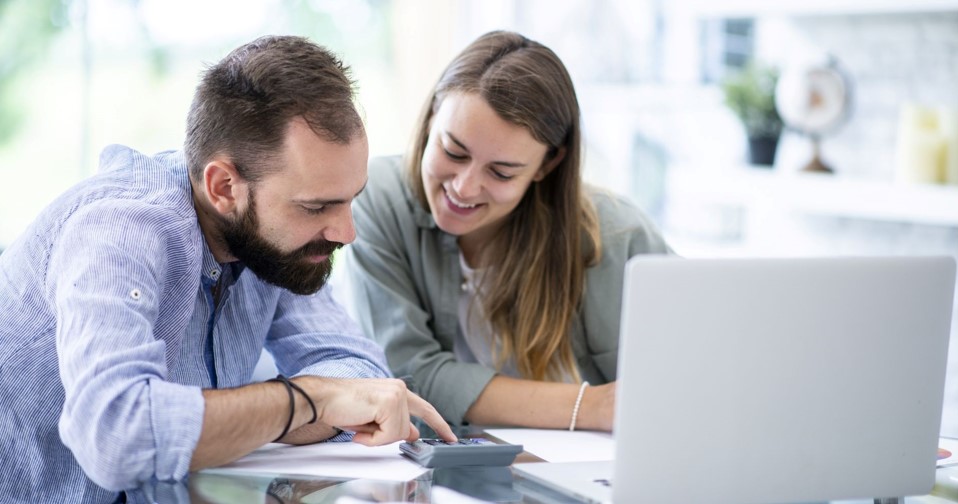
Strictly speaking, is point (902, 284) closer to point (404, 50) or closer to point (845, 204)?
point (845, 204)

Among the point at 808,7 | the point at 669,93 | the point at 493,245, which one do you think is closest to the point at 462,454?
the point at 493,245

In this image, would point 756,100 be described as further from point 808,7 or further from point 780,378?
point 780,378

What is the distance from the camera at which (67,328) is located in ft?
4.15

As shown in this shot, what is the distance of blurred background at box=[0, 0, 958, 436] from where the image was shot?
328 cm

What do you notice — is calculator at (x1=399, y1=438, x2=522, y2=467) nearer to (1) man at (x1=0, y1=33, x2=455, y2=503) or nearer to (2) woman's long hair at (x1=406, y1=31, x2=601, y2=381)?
(1) man at (x1=0, y1=33, x2=455, y2=503)

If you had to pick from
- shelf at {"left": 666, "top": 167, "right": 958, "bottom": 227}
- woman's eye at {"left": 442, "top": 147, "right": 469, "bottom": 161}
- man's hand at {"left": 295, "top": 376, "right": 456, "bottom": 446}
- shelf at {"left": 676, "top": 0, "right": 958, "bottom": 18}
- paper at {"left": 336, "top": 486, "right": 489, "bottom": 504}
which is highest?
shelf at {"left": 676, "top": 0, "right": 958, "bottom": 18}

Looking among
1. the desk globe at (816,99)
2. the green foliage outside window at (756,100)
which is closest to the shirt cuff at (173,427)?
the desk globe at (816,99)

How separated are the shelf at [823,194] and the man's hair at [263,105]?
86.4 inches

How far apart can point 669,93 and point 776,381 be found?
327 centimetres

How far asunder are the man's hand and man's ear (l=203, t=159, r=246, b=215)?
28cm

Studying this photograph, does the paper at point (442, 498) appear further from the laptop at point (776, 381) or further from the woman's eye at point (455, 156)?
the woman's eye at point (455, 156)

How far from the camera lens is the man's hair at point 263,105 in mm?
1454

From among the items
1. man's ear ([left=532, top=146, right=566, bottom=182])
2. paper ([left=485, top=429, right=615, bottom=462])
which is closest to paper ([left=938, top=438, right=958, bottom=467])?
paper ([left=485, top=429, right=615, bottom=462])

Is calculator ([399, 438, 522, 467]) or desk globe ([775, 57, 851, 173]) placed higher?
desk globe ([775, 57, 851, 173])
